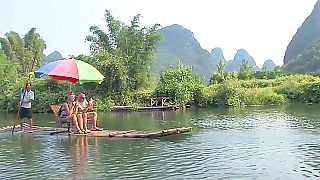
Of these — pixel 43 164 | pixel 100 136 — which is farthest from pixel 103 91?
pixel 43 164

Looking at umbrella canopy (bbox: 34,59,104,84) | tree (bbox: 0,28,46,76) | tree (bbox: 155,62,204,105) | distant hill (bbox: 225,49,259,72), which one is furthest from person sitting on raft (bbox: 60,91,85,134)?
distant hill (bbox: 225,49,259,72)

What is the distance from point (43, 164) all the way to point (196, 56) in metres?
96.9

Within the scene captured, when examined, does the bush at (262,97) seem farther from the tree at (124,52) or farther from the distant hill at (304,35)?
the distant hill at (304,35)

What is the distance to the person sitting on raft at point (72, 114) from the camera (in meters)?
13.3

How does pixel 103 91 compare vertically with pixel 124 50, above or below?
below

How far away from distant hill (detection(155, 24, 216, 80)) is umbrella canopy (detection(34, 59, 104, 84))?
7781 cm

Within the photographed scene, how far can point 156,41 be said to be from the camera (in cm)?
3669

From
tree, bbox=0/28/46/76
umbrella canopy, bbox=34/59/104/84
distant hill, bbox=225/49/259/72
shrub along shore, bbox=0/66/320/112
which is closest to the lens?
umbrella canopy, bbox=34/59/104/84

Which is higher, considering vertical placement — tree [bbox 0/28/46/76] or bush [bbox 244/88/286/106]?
tree [bbox 0/28/46/76]

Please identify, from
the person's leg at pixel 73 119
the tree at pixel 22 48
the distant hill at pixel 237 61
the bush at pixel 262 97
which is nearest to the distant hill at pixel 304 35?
the distant hill at pixel 237 61

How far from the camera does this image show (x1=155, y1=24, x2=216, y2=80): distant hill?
3854 inches

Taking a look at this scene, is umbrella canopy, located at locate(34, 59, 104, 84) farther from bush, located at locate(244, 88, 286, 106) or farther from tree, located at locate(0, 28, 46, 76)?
tree, located at locate(0, 28, 46, 76)

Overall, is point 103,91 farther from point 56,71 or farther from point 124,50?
point 56,71

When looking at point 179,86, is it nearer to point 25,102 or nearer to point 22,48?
point 25,102
